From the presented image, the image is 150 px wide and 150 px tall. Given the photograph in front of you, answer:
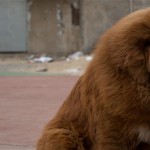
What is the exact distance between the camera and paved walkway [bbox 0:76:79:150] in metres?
6.77

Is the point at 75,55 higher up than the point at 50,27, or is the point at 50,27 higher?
the point at 50,27

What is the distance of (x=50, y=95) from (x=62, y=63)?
830 centimetres

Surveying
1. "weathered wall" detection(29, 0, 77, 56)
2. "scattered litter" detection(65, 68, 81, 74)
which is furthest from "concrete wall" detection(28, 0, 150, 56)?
"scattered litter" detection(65, 68, 81, 74)

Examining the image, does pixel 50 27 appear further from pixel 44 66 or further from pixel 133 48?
pixel 133 48

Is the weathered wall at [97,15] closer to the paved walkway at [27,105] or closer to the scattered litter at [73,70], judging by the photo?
the scattered litter at [73,70]

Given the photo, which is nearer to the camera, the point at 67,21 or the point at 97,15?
the point at 97,15

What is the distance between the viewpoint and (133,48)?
299cm

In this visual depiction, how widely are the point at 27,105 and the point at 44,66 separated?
9.50 meters

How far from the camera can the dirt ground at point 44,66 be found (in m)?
17.5

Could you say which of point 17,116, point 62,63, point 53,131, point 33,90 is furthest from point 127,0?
point 53,131

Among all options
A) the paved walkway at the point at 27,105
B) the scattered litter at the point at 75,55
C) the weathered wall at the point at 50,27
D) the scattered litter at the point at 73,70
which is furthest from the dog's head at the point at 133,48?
the weathered wall at the point at 50,27

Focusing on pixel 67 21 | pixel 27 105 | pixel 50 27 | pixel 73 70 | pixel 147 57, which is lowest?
pixel 73 70

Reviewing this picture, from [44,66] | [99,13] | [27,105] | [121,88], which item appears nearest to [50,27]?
[99,13]

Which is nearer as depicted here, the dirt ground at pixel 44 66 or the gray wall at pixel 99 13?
the dirt ground at pixel 44 66
